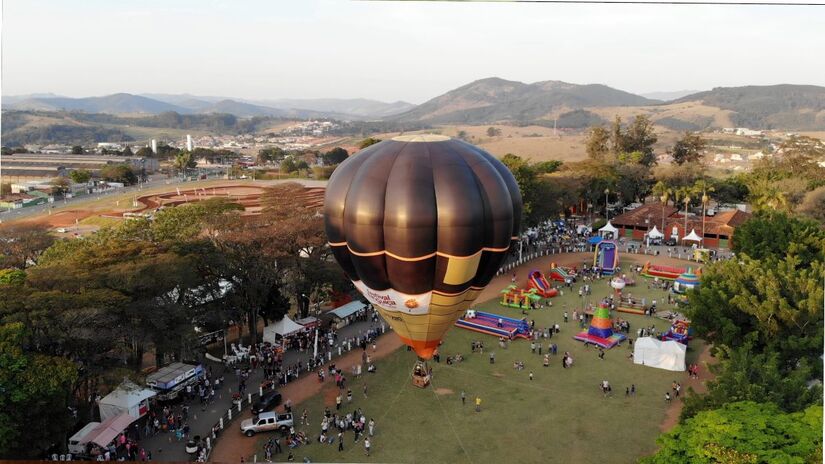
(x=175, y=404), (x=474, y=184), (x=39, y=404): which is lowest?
(x=175, y=404)

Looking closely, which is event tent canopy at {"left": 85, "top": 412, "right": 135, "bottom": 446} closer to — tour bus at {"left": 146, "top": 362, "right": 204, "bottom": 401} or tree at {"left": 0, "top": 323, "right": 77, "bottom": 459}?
tree at {"left": 0, "top": 323, "right": 77, "bottom": 459}

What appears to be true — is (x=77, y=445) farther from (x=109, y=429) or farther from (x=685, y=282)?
(x=685, y=282)

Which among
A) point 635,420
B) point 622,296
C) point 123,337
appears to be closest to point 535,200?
point 622,296

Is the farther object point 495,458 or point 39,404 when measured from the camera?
point 495,458

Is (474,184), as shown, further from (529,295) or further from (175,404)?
(529,295)

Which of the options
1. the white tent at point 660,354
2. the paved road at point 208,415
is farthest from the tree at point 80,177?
the white tent at point 660,354

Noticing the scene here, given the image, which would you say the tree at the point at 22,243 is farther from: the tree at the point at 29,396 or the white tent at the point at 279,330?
the tree at the point at 29,396
